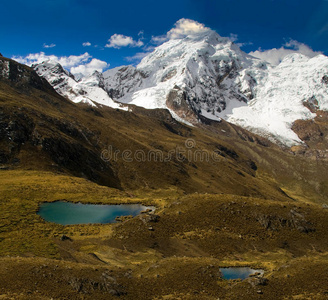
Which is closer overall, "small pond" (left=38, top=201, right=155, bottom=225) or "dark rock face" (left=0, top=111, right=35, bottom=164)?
"small pond" (left=38, top=201, right=155, bottom=225)

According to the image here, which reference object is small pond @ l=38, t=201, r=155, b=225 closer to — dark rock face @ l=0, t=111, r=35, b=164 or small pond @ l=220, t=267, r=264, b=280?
small pond @ l=220, t=267, r=264, b=280

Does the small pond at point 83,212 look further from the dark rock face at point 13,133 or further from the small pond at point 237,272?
the dark rock face at point 13,133

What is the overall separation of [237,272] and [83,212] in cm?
4446

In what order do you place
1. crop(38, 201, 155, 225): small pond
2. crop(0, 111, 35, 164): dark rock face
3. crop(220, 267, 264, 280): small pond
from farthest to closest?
1. crop(0, 111, 35, 164): dark rock face
2. crop(38, 201, 155, 225): small pond
3. crop(220, 267, 264, 280): small pond

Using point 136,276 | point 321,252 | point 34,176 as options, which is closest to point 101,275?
point 136,276

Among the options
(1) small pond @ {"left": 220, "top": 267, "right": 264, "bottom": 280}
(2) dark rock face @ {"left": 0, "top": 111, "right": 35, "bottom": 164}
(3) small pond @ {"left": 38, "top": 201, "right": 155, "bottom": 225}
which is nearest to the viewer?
(1) small pond @ {"left": 220, "top": 267, "right": 264, "bottom": 280}

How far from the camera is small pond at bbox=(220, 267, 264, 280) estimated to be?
4681cm

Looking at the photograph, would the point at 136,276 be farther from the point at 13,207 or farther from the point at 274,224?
the point at 13,207

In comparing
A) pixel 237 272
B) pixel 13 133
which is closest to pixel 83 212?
pixel 237 272

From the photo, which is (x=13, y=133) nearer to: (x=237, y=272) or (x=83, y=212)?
(x=83, y=212)

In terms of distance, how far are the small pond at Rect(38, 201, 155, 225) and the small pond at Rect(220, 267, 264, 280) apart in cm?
3314

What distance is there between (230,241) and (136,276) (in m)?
26.0

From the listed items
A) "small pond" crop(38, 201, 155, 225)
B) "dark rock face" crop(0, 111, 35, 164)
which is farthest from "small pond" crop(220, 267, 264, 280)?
"dark rock face" crop(0, 111, 35, 164)

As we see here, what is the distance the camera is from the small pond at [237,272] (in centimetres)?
4681
